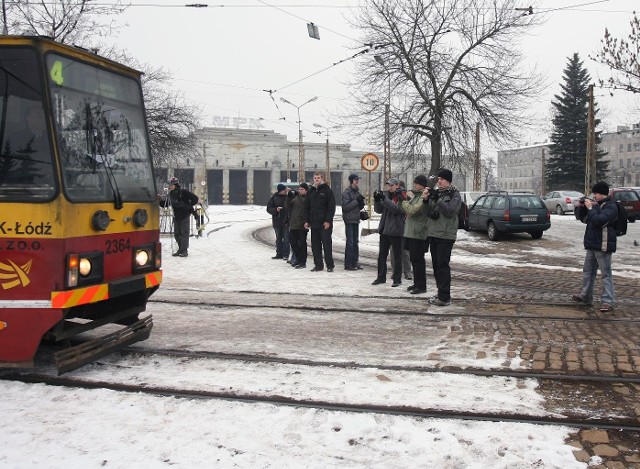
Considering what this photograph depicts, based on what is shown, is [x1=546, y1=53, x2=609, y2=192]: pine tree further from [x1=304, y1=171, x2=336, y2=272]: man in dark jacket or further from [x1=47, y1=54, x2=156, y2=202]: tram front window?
[x1=47, y1=54, x2=156, y2=202]: tram front window

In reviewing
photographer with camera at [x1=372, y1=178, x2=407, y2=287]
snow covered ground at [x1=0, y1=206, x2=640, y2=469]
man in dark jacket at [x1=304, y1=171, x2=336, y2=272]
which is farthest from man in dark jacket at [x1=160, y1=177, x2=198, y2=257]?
snow covered ground at [x1=0, y1=206, x2=640, y2=469]

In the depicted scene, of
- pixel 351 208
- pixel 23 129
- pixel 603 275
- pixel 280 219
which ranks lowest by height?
pixel 603 275

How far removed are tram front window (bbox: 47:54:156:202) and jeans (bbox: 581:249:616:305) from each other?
596cm

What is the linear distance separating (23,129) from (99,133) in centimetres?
66

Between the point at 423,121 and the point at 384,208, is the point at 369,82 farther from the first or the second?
the point at 384,208

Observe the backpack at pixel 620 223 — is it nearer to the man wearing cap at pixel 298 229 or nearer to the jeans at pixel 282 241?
the man wearing cap at pixel 298 229

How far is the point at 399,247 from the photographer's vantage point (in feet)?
31.6

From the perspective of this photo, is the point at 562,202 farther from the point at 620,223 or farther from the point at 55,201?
the point at 55,201

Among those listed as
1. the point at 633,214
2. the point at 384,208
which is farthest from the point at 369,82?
the point at 384,208

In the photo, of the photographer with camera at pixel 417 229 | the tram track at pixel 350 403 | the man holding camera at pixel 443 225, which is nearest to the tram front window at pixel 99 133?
the tram track at pixel 350 403

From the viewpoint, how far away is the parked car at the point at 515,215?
712 inches

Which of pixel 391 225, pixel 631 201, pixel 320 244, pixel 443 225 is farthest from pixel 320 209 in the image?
pixel 631 201

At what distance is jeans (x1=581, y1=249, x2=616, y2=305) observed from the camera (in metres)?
7.31

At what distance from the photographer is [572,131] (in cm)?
4969
